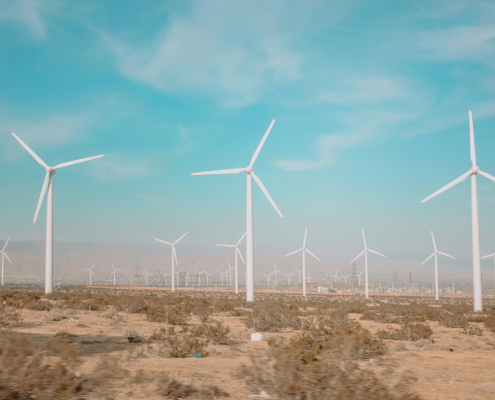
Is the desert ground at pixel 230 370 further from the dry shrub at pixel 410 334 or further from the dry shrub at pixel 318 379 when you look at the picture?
the dry shrub at pixel 410 334

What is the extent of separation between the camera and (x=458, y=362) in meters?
14.1

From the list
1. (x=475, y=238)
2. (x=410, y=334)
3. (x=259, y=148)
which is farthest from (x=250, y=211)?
(x=410, y=334)

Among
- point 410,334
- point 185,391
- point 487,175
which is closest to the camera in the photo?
point 185,391

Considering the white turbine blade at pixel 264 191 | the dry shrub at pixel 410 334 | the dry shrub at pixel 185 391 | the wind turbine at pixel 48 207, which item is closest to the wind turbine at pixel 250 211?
the white turbine blade at pixel 264 191

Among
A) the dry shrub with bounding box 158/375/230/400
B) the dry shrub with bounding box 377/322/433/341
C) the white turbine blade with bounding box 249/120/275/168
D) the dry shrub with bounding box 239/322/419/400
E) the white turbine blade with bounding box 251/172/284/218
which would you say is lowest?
the dry shrub with bounding box 377/322/433/341

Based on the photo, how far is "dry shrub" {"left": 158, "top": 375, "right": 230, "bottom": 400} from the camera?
9477 millimetres

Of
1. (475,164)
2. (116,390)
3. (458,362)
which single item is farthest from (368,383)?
(475,164)

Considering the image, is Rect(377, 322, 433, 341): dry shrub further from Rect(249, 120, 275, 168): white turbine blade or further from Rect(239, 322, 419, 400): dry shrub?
Rect(249, 120, 275, 168): white turbine blade

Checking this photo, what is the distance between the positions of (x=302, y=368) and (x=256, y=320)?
18.9 m

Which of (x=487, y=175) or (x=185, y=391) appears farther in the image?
(x=487, y=175)

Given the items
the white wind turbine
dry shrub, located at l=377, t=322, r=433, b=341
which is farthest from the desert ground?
the white wind turbine

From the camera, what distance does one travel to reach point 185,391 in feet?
31.8

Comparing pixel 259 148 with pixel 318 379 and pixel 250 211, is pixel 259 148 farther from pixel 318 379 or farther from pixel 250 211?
pixel 318 379

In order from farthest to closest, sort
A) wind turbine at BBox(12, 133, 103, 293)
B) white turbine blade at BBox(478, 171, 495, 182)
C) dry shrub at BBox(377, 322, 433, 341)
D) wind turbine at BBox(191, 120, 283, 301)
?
wind turbine at BBox(12, 133, 103, 293)
white turbine blade at BBox(478, 171, 495, 182)
wind turbine at BBox(191, 120, 283, 301)
dry shrub at BBox(377, 322, 433, 341)
